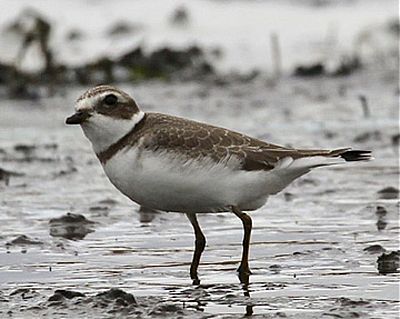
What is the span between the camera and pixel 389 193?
884cm

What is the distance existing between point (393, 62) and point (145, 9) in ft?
15.1

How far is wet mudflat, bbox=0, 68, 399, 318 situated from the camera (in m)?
5.73

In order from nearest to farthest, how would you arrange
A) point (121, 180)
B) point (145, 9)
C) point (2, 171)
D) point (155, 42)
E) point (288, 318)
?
point (288, 318) < point (121, 180) < point (2, 171) < point (155, 42) < point (145, 9)

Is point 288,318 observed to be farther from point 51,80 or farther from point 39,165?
point 51,80

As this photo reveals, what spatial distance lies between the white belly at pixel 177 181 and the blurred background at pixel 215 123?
0.37 meters

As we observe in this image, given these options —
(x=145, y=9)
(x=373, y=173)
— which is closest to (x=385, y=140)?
(x=373, y=173)

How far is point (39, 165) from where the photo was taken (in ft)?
33.9

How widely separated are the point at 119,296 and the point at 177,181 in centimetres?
93

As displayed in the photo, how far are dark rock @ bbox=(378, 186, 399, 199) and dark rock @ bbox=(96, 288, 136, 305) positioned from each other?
3.46 meters

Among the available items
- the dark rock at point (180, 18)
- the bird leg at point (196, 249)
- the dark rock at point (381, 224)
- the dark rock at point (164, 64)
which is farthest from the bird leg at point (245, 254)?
the dark rock at point (180, 18)

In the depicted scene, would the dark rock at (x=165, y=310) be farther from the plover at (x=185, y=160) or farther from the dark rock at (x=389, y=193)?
the dark rock at (x=389, y=193)

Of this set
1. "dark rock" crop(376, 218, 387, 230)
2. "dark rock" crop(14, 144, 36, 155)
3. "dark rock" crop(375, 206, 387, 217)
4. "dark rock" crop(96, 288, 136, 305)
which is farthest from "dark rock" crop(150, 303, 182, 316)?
"dark rock" crop(14, 144, 36, 155)

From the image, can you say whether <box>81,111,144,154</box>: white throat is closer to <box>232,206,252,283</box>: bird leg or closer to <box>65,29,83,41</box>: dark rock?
<box>232,206,252,283</box>: bird leg

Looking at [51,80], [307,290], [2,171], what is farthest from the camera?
[51,80]
